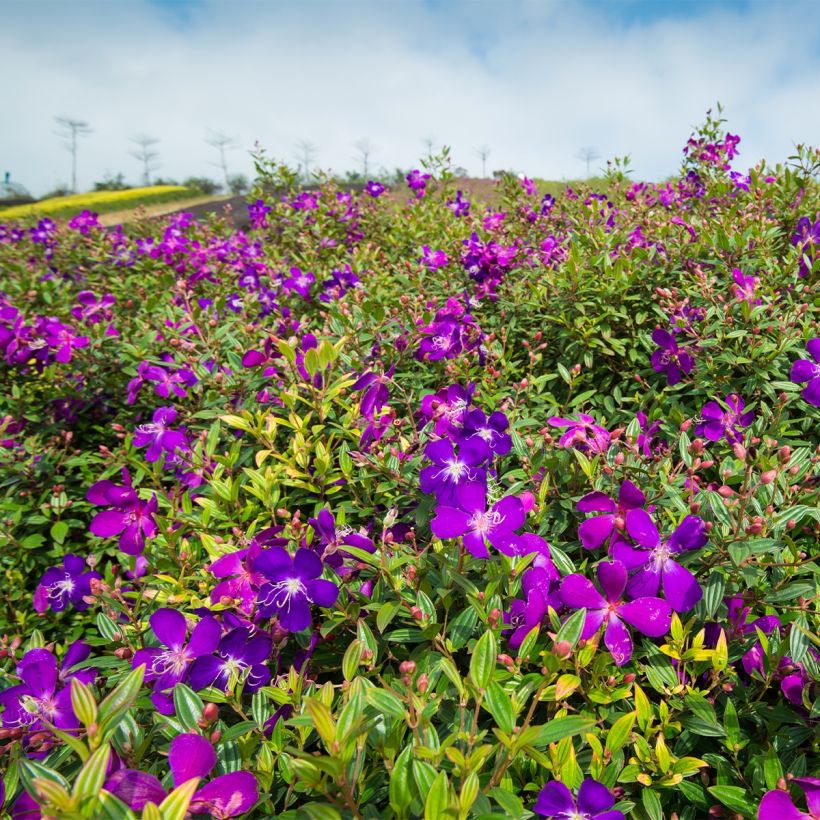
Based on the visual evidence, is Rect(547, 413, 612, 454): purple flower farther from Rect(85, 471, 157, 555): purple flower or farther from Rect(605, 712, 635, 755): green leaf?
Rect(85, 471, 157, 555): purple flower

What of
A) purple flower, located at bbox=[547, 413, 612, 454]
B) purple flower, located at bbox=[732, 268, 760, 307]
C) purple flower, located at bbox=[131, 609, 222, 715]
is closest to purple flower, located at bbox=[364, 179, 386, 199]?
purple flower, located at bbox=[732, 268, 760, 307]

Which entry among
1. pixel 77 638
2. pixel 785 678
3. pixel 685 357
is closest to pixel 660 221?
pixel 685 357

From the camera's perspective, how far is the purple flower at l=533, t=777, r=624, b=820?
0.80m

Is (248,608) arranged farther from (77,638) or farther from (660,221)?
(660,221)

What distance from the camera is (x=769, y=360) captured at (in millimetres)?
1841

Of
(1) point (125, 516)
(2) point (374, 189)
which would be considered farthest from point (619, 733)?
(2) point (374, 189)

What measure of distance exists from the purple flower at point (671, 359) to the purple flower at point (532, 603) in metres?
1.18

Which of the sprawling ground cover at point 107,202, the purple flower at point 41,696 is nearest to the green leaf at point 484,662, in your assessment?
the purple flower at point 41,696

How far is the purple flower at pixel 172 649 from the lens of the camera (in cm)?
102

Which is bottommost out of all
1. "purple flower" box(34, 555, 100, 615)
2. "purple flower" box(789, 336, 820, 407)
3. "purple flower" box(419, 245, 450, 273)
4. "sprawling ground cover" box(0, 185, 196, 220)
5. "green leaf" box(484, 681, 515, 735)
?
"purple flower" box(34, 555, 100, 615)

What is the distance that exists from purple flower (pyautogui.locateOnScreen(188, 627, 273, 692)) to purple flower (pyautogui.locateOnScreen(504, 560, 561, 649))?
0.47 meters

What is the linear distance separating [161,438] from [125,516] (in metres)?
0.33

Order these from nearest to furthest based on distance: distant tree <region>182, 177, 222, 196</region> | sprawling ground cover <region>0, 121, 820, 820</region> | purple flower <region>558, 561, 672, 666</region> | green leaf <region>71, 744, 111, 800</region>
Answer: green leaf <region>71, 744, 111, 800</region> → sprawling ground cover <region>0, 121, 820, 820</region> → purple flower <region>558, 561, 672, 666</region> → distant tree <region>182, 177, 222, 196</region>

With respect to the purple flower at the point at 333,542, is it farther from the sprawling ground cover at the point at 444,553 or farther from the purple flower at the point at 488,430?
the purple flower at the point at 488,430
